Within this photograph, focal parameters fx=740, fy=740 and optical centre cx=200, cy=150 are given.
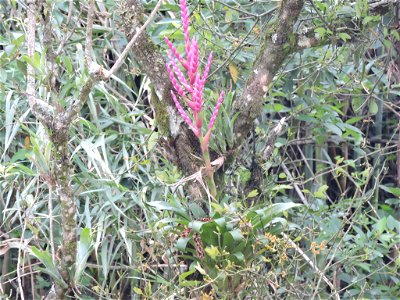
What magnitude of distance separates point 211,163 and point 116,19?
1.01m

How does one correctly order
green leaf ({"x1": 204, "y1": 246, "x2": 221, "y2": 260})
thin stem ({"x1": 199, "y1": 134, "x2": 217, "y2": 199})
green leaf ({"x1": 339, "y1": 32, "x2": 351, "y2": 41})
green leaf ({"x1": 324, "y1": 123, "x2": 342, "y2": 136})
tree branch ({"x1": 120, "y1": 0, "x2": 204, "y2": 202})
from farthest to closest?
1. green leaf ({"x1": 324, "y1": 123, "x2": 342, "y2": 136})
2. green leaf ({"x1": 339, "y1": 32, "x2": 351, "y2": 41})
3. tree branch ({"x1": 120, "y1": 0, "x2": 204, "y2": 202})
4. thin stem ({"x1": 199, "y1": 134, "x2": 217, "y2": 199})
5. green leaf ({"x1": 204, "y1": 246, "x2": 221, "y2": 260})

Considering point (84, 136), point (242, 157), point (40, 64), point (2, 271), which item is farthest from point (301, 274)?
point (40, 64)

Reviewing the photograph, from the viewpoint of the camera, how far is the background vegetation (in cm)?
188

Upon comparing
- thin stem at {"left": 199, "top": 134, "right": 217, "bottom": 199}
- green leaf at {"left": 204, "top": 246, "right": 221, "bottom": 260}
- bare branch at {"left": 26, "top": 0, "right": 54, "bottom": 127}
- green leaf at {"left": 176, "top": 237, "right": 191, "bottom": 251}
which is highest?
bare branch at {"left": 26, "top": 0, "right": 54, "bottom": 127}

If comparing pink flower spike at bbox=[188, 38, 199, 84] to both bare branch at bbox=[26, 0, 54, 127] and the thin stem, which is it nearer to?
the thin stem

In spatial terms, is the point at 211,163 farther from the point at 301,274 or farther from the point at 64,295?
the point at 301,274

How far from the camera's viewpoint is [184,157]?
194 cm

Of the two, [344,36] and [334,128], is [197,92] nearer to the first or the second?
[344,36]

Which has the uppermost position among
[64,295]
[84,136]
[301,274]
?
[84,136]

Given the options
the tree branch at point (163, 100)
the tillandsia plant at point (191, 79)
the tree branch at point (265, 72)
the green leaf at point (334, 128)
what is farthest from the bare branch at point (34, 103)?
the green leaf at point (334, 128)

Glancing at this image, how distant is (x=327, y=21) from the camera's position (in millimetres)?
2105

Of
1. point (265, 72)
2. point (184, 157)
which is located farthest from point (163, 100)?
point (265, 72)

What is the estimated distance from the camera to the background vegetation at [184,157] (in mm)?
1882

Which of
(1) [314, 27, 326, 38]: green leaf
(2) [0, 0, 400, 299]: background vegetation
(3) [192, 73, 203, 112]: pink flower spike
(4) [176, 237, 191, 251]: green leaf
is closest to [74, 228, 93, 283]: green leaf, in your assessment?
(2) [0, 0, 400, 299]: background vegetation
